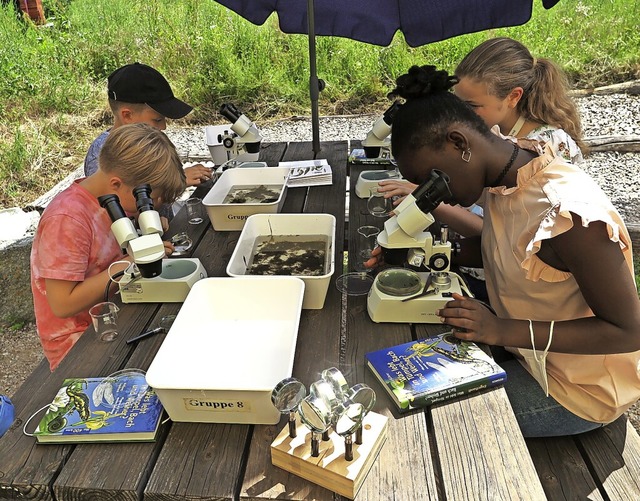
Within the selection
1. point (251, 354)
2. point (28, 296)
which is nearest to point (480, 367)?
point (251, 354)

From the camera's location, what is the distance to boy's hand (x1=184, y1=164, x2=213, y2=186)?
266 cm

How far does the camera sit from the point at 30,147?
502cm

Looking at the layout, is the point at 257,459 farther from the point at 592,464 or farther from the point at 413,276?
the point at 592,464

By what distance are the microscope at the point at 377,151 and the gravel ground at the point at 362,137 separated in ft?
6.24

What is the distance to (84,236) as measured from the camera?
1865 millimetres

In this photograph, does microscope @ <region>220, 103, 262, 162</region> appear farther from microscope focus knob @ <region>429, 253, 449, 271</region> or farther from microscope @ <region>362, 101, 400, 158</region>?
microscope focus knob @ <region>429, 253, 449, 271</region>

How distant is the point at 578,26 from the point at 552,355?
6307 millimetres

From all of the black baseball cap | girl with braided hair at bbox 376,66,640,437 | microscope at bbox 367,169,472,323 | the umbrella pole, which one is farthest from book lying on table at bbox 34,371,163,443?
Answer: the umbrella pole

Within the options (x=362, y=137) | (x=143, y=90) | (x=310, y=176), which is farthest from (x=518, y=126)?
(x=362, y=137)

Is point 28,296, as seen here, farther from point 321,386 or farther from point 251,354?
point 321,386

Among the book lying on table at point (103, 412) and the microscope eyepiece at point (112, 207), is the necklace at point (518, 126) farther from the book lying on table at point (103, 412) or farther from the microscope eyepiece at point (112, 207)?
the book lying on table at point (103, 412)

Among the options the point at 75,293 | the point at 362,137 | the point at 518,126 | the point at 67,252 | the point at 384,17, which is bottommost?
the point at 362,137

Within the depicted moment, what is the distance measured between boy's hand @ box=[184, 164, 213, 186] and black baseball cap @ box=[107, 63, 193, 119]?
0.28m

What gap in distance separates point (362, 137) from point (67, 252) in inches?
146
